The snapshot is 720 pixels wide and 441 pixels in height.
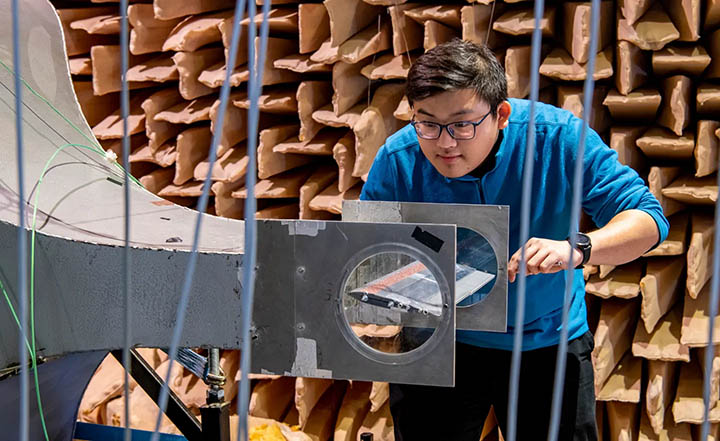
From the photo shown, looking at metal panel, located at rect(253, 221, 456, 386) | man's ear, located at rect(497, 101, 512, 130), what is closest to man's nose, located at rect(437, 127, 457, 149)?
man's ear, located at rect(497, 101, 512, 130)

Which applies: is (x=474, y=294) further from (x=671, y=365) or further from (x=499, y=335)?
(x=671, y=365)

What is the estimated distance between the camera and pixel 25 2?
53.2 inches

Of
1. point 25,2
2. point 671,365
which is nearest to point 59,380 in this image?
point 25,2

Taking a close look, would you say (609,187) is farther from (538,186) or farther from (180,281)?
(180,281)

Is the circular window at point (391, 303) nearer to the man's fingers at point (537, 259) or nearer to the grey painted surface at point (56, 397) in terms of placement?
the man's fingers at point (537, 259)

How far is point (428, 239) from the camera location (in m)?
0.82

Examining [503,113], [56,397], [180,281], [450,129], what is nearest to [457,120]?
[450,129]

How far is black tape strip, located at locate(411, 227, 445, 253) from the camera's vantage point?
0.82 metres

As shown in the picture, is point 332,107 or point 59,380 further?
point 332,107

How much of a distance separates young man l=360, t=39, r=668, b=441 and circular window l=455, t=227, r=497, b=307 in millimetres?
188

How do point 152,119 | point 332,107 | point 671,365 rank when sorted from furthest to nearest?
point 152,119 < point 332,107 < point 671,365

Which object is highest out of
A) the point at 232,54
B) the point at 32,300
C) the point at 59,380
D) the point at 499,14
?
the point at 499,14

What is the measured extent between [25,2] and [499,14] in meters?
1.11

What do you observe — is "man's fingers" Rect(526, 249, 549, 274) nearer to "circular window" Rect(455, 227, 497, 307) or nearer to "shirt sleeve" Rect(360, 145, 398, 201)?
"circular window" Rect(455, 227, 497, 307)
